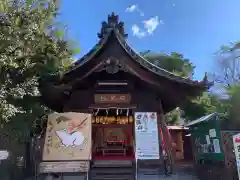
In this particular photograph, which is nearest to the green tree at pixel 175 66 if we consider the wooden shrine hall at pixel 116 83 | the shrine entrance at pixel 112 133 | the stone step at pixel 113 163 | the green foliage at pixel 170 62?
the green foliage at pixel 170 62

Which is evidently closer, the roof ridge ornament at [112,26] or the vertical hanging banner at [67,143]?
the vertical hanging banner at [67,143]

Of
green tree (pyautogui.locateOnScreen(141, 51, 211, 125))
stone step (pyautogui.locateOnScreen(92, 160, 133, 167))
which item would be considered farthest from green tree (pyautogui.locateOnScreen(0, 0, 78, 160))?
green tree (pyautogui.locateOnScreen(141, 51, 211, 125))

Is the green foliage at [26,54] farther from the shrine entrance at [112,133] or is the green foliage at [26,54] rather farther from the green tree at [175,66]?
the green tree at [175,66]

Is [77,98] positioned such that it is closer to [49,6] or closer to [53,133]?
[53,133]

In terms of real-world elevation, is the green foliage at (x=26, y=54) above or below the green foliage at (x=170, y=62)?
below

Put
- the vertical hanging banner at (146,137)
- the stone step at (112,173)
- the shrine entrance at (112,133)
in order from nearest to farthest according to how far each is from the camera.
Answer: the vertical hanging banner at (146,137) → the stone step at (112,173) → the shrine entrance at (112,133)

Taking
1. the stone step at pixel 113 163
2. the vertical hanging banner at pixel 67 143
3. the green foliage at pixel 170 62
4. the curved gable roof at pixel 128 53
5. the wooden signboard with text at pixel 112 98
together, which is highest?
the green foliage at pixel 170 62

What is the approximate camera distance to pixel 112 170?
→ 364 inches

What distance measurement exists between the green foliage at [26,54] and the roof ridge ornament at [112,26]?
145 cm

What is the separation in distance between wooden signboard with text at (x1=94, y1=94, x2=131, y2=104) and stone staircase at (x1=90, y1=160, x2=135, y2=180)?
2.20m

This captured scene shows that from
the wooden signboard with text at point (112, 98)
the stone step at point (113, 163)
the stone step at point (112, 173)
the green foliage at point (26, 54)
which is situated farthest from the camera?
the wooden signboard with text at point (112, 98)

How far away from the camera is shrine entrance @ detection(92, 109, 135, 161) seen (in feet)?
42.3

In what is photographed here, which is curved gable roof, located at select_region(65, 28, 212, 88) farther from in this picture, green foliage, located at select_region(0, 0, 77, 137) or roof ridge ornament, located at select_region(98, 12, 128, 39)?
green foliage, located at select_region(0, 0, 77, 137)

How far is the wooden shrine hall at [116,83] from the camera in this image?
9047mm
